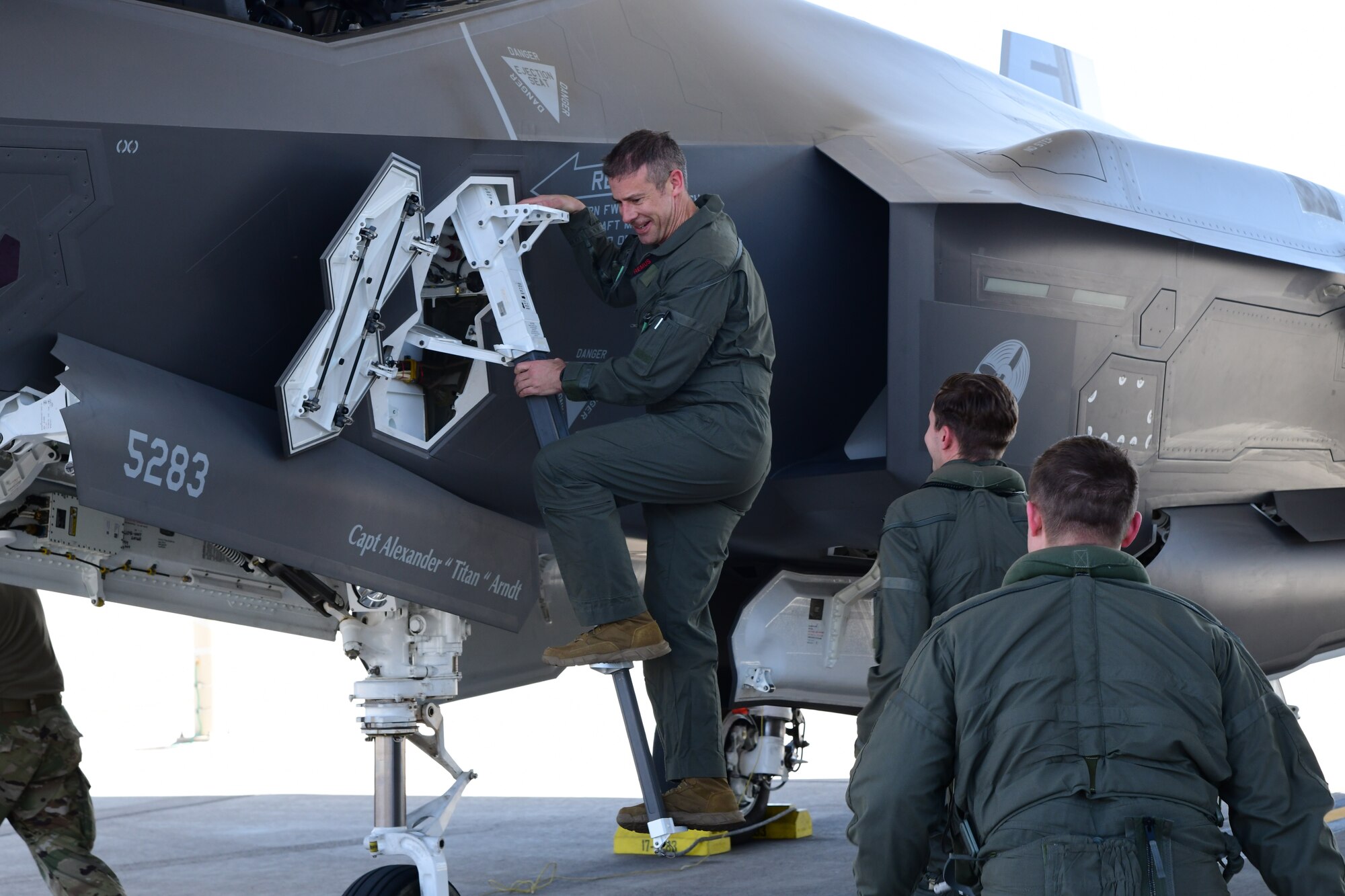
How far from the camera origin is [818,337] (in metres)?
4.85

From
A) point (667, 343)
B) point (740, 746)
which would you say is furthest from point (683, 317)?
point (740, 746)

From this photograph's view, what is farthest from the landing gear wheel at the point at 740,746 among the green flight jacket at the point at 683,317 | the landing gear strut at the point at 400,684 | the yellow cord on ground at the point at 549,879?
the green flight jacket at the point at 683,317

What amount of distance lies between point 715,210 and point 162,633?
14639 millimetres

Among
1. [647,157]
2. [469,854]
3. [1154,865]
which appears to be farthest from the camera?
[469,854]

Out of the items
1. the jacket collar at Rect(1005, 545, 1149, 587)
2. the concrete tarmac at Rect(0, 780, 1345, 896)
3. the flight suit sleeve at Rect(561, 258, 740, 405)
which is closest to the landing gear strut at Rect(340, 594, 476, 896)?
the flight suit sleeve at Rect(561, 258, 740, 405)

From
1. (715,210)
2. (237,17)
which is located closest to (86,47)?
(237,17)

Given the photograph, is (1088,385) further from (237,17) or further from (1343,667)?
(1343,667)

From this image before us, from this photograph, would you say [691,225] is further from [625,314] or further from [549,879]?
[549,879]

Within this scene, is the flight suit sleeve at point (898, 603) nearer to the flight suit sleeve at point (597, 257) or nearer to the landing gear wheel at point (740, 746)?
the flight suit sleeve at point (597, 257)

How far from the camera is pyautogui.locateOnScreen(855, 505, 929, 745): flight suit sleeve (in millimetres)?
3307

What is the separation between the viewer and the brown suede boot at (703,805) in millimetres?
3758

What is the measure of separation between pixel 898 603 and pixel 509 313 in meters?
1.35

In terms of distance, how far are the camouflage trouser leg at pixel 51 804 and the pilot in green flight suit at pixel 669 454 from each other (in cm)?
202

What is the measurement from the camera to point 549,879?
6516mm
